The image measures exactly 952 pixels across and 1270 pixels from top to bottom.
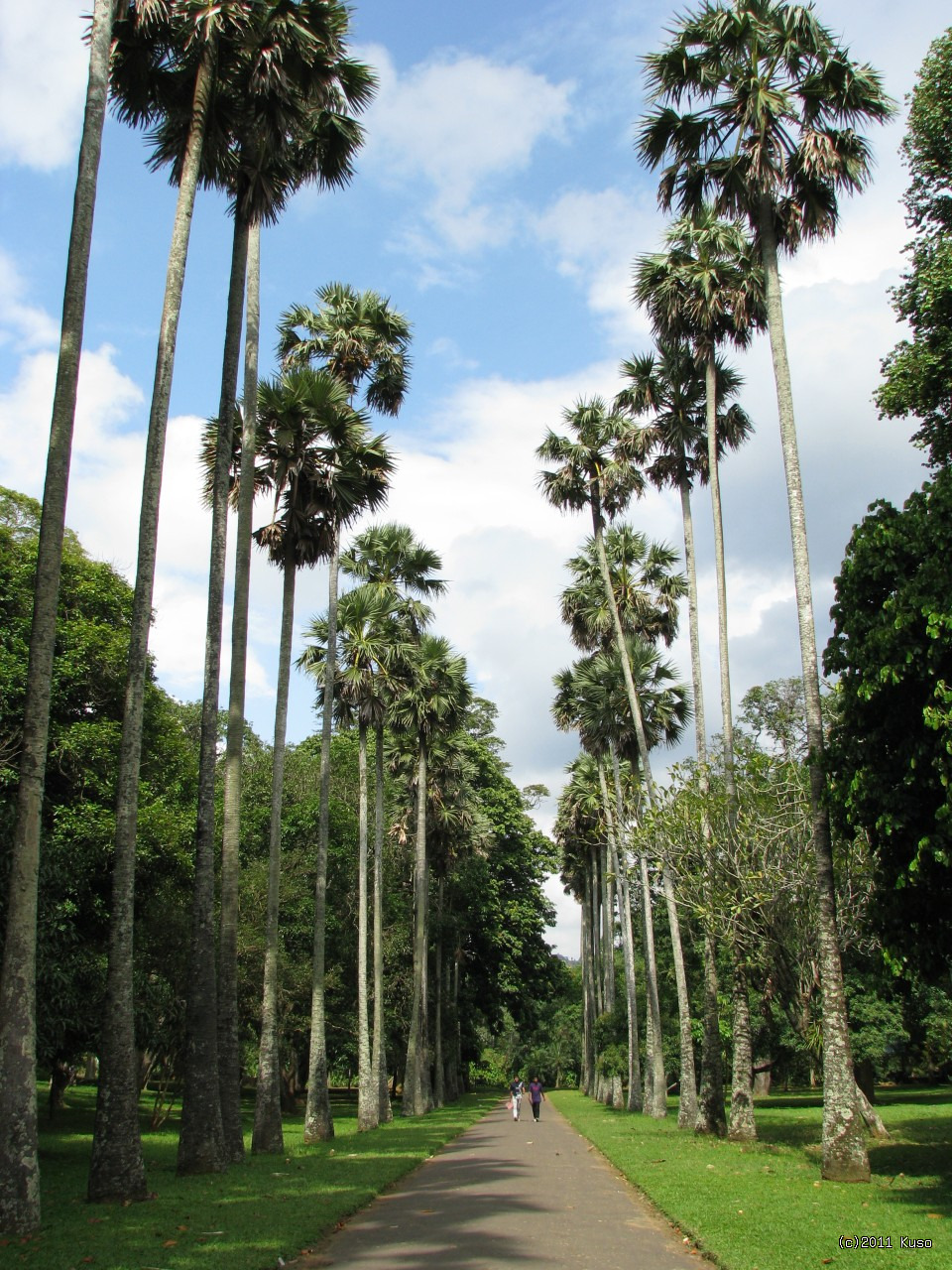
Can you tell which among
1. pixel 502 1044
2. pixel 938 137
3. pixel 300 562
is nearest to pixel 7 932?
pixel 300 562

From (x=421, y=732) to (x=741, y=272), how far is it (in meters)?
19.4

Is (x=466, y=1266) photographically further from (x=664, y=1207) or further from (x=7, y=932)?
(x=7, y=932)

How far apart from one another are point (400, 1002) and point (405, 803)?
9185mm

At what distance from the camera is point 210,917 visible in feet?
50.6

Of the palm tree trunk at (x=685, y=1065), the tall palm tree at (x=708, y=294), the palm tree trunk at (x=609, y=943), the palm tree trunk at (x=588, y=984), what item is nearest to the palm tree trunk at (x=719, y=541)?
the tall palm tree at (x=708, y=294)

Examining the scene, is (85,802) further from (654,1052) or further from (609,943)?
(609,943)

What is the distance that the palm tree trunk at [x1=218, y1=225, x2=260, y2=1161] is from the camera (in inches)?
668

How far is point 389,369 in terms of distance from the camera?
28062 mm

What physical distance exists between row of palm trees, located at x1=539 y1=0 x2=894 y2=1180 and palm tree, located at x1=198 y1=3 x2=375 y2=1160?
19.5ft

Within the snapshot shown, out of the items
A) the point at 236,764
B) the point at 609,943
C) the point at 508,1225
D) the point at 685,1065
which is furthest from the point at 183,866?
the point at 609,943

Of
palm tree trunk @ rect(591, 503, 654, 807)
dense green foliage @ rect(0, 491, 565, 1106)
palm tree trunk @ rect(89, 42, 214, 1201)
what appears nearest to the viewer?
palm tree trunk @ rect(89, 42, 214, 1201)

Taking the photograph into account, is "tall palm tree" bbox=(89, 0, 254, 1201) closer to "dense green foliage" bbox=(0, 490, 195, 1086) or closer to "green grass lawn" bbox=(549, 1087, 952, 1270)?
"dense green foliage" bbox=(0, 490, 195, 1086)

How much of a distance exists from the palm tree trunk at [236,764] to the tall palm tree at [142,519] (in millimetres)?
1916

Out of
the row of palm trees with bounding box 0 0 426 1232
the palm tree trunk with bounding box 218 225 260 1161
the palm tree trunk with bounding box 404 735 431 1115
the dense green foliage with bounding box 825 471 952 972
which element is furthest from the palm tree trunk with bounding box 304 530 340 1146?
the dense green foliage with bounding box 825 471 952 972
